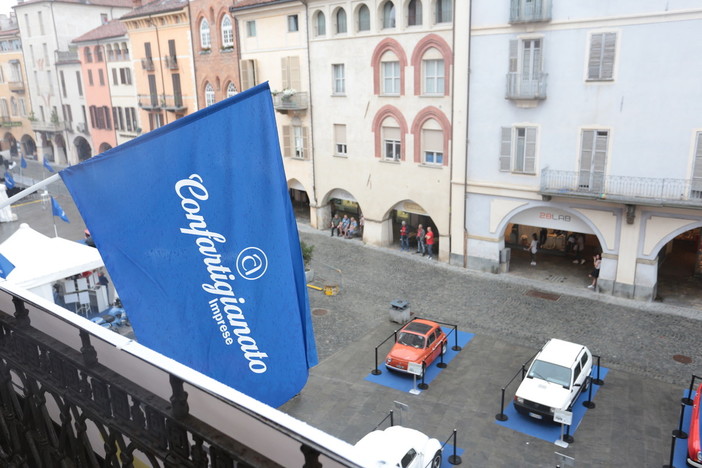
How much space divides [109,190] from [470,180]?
71.1 feet

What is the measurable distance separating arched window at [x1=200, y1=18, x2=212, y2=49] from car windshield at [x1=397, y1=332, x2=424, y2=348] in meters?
27.4

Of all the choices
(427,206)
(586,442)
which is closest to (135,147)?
(586,442)

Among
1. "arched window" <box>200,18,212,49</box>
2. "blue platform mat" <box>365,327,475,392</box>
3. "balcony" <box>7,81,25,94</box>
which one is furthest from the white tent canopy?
"balcony" <box>7,81,25,94</box>

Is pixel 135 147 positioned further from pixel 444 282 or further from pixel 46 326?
pixel 444 282

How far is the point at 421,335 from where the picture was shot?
57.0 ft

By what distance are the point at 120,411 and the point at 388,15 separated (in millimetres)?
26455

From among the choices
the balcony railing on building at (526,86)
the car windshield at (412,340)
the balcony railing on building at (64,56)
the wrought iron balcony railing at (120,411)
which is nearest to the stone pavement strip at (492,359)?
the car windshield at (412,340)

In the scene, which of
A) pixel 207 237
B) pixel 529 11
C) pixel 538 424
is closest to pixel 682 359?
pixel 538 424

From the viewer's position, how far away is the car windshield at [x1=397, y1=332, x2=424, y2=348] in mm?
17266

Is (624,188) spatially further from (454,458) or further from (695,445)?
(454,458)

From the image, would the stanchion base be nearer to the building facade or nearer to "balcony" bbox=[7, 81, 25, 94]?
the building facade

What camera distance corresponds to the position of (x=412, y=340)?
57.2ft

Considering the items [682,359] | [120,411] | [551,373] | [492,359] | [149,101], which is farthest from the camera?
[149,101]

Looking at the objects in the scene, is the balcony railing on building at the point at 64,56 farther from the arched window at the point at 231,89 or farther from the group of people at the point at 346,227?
the group of people at the point at 346,227
